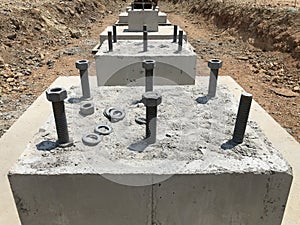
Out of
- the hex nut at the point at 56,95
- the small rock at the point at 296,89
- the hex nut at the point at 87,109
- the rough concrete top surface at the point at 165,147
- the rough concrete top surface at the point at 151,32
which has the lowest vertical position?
the small rock at the point at 296,89

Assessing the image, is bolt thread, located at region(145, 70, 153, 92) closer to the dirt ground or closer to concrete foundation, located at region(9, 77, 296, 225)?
concrete foundation, located at region(9, 77, 296, 225)

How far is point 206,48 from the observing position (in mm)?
9445

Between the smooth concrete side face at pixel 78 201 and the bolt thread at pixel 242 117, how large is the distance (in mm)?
731

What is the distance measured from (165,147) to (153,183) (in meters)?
0.32

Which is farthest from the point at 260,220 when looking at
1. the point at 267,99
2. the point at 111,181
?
the point at 267,99

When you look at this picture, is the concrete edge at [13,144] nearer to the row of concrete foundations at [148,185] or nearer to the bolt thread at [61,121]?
the row of concrete foundations at [148,185]

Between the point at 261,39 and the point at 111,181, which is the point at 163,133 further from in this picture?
the point at 261,39

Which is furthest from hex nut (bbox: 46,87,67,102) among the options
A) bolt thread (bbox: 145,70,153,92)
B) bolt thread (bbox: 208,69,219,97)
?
bolt thread (bbox: 208,69,219,97)

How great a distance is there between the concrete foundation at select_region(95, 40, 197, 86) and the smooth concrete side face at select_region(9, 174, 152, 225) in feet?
9.76

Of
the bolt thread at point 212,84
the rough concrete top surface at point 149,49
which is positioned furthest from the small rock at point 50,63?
the bolt thread at point 212,84

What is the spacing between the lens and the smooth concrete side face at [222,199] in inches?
68.1

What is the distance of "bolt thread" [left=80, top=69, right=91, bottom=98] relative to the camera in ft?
8.30

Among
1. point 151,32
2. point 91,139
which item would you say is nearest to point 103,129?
point 91,139

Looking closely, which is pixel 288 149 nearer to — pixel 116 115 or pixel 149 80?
pixel 149 80
